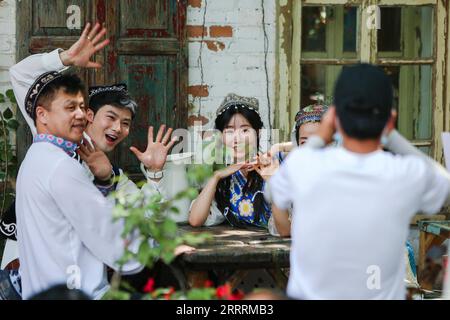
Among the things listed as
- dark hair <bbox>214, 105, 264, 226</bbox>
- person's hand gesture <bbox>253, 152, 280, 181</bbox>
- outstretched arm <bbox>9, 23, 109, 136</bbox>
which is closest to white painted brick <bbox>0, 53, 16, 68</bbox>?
outstretched arm <bbox>9, 23, 109, 136</bbox>

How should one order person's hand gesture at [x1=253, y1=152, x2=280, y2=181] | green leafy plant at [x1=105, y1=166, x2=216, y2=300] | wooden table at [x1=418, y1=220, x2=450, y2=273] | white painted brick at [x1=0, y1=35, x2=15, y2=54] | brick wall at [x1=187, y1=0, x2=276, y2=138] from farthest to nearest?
brick wall at [x1=187, y1=0, x2=276, y2=138] → white painted brick at [x1=0, y1=35, x2=15, y2=54] → wooden table at [x1=418, y1=220, x2=450, y2=273] → person's hand gesture at [x1=253, y1=152, x2=280, y2=181] → green leafy plant at [x1=105, y1=166, x2=216, y2=300]

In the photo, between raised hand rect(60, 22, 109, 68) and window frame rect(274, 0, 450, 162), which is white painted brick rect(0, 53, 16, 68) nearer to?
raised hand rect(60, 22, 109, 68)

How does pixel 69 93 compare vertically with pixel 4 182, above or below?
above

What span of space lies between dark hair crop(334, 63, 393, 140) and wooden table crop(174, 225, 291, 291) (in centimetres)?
119

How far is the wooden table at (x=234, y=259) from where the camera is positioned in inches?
163

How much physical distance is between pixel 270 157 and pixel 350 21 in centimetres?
249

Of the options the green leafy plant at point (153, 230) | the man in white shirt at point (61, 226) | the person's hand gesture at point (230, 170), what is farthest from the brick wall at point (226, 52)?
the green leafy plant at point (153, 230)

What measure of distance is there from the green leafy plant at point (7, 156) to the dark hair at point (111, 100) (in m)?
0.87

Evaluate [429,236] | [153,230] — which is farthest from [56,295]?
[429,236]

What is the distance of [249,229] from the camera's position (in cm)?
489

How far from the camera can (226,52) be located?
6.11m

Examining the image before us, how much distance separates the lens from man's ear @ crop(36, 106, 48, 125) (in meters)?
4.38

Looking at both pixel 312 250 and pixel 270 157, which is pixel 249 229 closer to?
pixel 270 157
